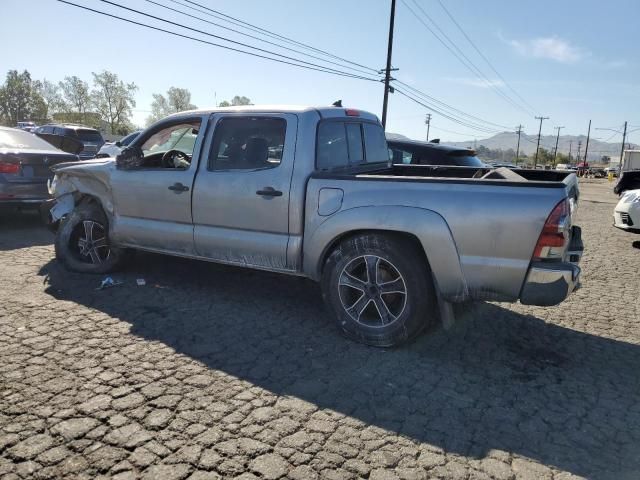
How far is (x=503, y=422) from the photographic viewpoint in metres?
2.86

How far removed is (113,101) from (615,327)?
110 metres

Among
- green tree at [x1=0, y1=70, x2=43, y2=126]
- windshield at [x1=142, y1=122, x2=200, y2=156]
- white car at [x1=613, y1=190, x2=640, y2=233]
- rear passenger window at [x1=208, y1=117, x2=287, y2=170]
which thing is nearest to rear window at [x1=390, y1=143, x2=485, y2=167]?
white car at [x1=613, y1=190, x2=640, y2=233]

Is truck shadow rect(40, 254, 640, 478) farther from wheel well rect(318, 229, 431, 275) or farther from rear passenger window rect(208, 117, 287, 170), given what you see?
rear passenger window rect(208, 117, 287, 170)

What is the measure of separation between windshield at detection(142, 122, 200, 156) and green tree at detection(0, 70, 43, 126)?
104m

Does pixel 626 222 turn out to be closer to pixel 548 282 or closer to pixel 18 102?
pixel 548 282

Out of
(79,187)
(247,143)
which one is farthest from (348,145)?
(79,187)

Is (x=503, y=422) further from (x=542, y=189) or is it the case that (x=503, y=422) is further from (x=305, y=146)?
(x=305, y=146)

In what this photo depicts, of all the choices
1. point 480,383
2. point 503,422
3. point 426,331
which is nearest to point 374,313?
point 426,331

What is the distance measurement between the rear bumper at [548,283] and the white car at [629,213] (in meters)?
6.77

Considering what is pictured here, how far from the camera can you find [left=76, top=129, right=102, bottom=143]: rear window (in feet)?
62.8

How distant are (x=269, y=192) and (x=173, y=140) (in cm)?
192

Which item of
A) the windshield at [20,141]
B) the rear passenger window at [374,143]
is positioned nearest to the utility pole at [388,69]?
the windshield at [20,141]

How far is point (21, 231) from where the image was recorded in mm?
7645

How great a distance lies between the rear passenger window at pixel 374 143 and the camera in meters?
5.16
